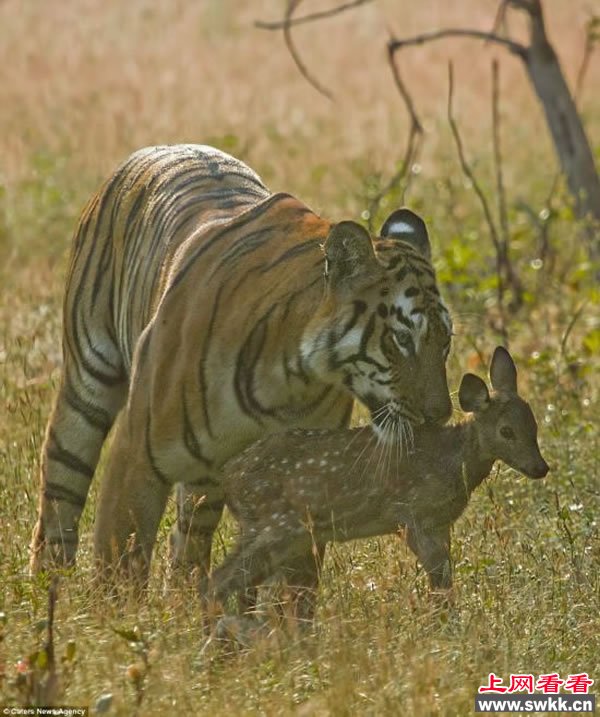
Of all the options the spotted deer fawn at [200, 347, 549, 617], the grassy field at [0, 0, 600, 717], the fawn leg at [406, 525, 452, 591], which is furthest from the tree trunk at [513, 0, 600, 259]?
the fawn leg at [406, 525, 452, 591]

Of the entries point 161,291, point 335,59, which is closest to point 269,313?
point 161,291

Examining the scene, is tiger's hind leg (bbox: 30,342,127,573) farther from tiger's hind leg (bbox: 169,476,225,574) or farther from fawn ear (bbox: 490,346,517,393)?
fawn ear (bbox: 490,346,517,393)

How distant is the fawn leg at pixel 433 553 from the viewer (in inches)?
227

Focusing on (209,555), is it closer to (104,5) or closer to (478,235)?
(478,235)

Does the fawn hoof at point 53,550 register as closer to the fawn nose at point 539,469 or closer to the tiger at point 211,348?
the tiger at point 211,348

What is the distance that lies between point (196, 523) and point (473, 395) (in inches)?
50.4

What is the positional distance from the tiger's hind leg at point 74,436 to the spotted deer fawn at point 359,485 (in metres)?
1.15

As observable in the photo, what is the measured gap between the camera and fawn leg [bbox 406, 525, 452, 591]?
227 inches

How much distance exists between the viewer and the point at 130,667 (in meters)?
4.83

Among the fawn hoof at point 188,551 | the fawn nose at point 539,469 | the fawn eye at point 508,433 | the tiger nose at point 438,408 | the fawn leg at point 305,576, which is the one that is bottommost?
the fawn leg at point 305,576

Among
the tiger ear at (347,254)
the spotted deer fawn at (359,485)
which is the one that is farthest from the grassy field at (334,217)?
the tiger ear at (347,254)

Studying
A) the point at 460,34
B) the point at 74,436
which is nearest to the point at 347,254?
the point at 74,436

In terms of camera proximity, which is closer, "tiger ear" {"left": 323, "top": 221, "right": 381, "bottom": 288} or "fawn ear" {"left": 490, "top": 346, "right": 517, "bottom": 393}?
"tiger ear" {"left": 323, "top": 221, "right": 381, "bottom": 288}

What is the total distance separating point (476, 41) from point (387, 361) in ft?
54.4
